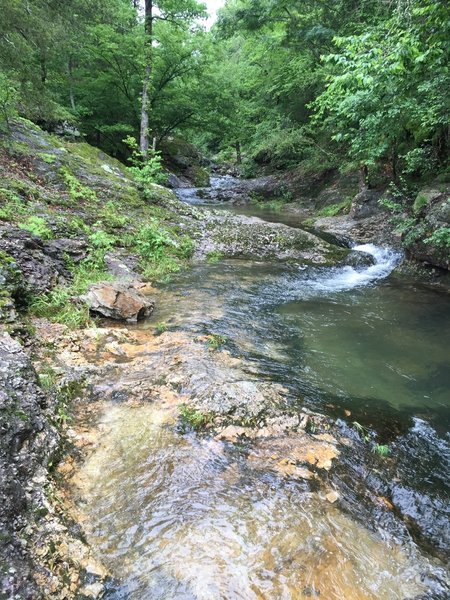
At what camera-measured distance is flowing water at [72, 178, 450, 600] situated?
235 centimetres

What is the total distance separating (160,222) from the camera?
10.9 metres

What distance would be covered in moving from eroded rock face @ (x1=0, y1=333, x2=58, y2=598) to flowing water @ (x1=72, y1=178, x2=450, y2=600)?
377mm

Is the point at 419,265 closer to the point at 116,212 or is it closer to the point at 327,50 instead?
the point at 116,212

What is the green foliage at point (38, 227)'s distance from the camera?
274 inches

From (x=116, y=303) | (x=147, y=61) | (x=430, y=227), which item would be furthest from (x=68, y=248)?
(x=147, y=61)

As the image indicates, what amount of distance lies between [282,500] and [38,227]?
21.3 feet

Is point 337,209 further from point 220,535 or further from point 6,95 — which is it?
point 220,535

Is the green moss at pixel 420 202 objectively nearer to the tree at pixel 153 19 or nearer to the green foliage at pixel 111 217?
the green foliage at pixel 111 217

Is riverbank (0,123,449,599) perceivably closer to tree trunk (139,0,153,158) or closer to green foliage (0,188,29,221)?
green foliage (0,188,29,221)

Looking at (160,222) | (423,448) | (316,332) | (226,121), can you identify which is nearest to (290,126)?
(226,121)

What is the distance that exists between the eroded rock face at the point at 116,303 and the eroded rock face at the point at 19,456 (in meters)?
1.95

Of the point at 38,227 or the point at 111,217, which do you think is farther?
the point at 111,217

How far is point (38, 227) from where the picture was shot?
7.19m

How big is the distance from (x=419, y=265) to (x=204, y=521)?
8.79 metres
